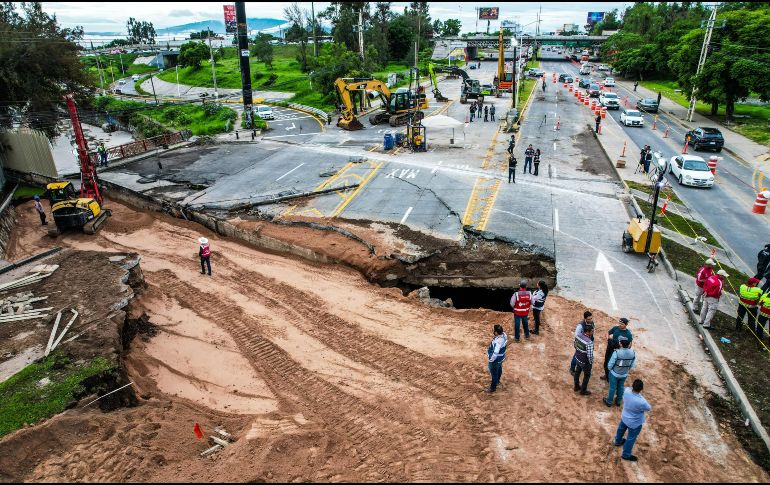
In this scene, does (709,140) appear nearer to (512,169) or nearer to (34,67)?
(512,169)

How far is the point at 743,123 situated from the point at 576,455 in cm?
4420

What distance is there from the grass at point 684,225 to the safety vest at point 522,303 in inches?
447

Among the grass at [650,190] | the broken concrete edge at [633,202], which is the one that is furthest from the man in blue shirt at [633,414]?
the grass at [650,190]

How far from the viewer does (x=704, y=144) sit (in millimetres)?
33719

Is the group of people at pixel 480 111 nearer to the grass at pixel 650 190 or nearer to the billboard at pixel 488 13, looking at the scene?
the grass at pixel 650 190

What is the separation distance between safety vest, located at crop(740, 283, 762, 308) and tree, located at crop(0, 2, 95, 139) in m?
33.6

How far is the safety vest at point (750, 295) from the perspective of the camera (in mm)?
12648

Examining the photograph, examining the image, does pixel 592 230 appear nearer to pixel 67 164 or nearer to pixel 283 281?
pixel 283 281

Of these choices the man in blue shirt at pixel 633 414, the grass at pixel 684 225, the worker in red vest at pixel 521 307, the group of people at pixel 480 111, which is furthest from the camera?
the group of people at pixel 480 111

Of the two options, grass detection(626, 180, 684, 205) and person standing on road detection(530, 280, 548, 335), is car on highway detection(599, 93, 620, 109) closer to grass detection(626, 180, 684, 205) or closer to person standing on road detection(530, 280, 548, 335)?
grass detection(626, 180, 684, 205)

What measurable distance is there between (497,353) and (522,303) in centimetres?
229

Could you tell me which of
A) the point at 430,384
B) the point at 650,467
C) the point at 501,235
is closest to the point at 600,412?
the point at 650,467

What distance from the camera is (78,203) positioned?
73.3ft

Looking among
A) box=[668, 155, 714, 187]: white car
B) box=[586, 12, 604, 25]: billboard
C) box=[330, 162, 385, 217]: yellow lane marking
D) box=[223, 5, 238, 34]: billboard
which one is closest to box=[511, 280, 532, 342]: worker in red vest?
box=[330, 162, 385, 217]: yellow lane marking
